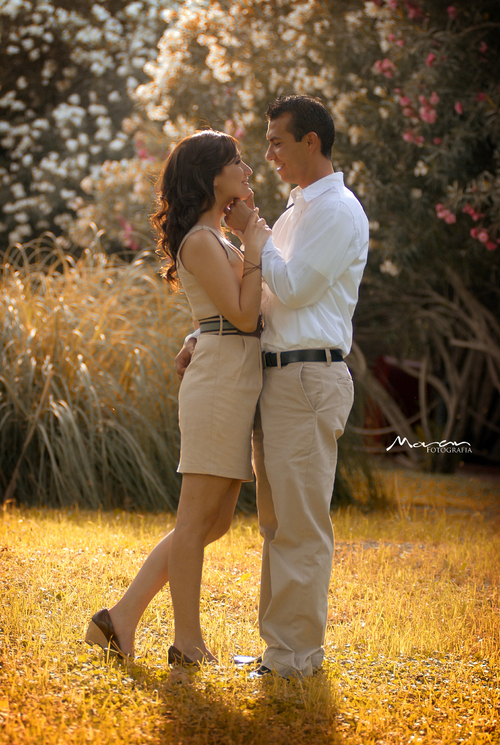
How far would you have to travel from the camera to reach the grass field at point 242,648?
2303 millimetres

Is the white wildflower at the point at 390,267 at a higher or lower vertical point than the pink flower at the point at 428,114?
lower

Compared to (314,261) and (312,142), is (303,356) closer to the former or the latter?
(314,261)

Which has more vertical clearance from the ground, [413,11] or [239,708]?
[413,11]

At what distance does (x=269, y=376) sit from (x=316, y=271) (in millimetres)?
432

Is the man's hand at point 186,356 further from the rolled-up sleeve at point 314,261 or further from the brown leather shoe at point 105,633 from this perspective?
the brown leather shoe at point 105,633

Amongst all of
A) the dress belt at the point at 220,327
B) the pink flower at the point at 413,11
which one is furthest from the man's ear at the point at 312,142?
the pink flower at the point at 413,11

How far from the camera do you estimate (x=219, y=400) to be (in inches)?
106

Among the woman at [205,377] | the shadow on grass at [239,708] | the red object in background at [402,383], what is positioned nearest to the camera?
the shadow on grass at [239,708]

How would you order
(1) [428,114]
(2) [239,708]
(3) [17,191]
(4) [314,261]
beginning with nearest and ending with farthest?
(2) [239,708] < (4) [314,261] < (1) [428,114] < (3) [17,191]

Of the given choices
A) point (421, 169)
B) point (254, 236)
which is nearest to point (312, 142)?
point (254, 236)

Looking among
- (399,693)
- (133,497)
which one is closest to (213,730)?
(399,693)

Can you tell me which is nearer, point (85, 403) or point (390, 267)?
point (85, 403)

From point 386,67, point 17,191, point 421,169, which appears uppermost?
point 17,191

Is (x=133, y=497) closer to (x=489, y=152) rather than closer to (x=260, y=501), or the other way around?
(x=260, y=501)
